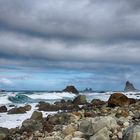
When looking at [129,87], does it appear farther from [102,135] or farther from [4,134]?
[102,135]

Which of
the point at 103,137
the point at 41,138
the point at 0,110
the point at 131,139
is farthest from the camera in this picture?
the point at 0,110

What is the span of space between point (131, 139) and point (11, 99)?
158 feet

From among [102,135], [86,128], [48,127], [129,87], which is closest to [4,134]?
[48,127]

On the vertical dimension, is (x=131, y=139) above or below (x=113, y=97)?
below

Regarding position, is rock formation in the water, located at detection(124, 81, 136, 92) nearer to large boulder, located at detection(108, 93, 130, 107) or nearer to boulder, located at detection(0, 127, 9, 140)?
large boulder, located at detection(108, 93, 130, 107)

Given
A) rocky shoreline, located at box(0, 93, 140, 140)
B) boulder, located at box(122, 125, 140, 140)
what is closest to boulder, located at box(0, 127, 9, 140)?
rocky shoreline, located at box(0, 93, 140, 140)

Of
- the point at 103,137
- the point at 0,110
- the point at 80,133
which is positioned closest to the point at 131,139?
the point at 103,137

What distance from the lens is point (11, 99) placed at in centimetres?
5588

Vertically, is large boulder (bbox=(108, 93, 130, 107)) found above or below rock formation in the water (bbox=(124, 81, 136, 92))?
below

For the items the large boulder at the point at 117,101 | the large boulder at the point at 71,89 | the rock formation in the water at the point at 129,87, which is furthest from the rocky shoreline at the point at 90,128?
the rock formation in the water at the point at 129,87

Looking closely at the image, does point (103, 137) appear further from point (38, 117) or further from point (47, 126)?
point (38, 117)

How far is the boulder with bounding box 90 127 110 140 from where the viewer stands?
10.4 meters

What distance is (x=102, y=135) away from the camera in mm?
10453

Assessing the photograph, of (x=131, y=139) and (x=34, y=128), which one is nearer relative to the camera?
(x=131, y=139)
